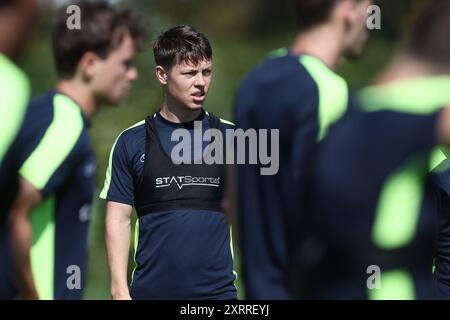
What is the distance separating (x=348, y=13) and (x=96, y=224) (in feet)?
5.06

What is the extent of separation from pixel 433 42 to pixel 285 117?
0.55 metres

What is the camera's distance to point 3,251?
3.18 meters

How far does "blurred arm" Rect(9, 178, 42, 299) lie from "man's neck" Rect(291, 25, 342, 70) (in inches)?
47.1

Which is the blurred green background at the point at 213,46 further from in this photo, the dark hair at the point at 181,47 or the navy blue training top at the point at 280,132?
the navy blue training top at the point at 280,132

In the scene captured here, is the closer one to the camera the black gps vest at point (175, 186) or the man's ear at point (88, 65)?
the black gps vest at point (175, 186)

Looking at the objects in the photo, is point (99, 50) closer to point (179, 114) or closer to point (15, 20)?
point (179, 114)

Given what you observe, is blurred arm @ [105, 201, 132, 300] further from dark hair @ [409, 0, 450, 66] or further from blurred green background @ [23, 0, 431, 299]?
dark hair @ [409, 0, 450, 66]

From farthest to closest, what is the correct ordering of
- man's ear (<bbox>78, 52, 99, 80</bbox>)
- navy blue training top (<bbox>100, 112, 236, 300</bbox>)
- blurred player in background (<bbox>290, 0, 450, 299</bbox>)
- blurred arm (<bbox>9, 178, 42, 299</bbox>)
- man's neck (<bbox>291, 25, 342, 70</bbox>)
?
man's ear (<bbox>78, 52, 99, 80</bbox>)
navy blue training top (<bbox>100, 112, 236, 300</bbox>)
blurred arm (<bbox>9, 178, 42, 299</bbox>)
man's neck (<bbox>291, 25, 342, 70</bbox>)
blurred player in background (<bbox>290, 0, 450, 299</bbox>)

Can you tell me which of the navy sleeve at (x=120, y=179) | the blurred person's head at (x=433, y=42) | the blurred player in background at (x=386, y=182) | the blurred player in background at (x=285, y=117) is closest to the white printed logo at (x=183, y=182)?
the navy sleeve at (x=120, y=179)

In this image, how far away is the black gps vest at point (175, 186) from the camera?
350 centimetres

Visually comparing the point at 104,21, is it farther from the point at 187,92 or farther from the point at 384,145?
the point at 384,145

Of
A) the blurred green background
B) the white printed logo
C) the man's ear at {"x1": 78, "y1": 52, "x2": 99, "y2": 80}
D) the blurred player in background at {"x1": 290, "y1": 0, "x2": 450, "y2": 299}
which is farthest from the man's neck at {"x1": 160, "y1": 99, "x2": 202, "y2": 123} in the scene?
the blurred player in background at {"x1": 290, "y1": 0, "x2": 450, "y2": 299}

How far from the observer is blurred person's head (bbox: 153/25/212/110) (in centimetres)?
357

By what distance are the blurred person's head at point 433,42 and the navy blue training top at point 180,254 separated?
4.03ft
